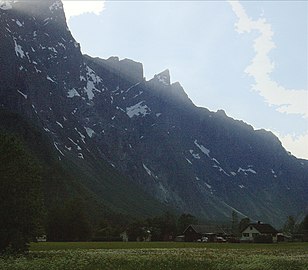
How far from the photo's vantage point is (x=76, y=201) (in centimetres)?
14625

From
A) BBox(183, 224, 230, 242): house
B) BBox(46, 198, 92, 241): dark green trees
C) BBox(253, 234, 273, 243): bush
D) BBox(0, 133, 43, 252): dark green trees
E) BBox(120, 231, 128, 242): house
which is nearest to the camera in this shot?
BBox(0, 133, 43, 252): dark green trees

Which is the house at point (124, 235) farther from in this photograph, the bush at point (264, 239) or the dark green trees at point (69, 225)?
the bush at point (264, 239)

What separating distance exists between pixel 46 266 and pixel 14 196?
65.8 ft

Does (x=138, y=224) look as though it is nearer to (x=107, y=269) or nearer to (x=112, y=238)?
(x=112, y=238)

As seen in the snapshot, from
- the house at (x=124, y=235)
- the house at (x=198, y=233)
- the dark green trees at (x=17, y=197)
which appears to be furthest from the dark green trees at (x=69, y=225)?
the dark green trees at (x=17, y=197)

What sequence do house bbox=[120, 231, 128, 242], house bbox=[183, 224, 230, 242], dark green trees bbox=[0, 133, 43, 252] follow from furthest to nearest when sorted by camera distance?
1. house bbox=[183, 224, 230, 242]
2. house bbox=[120, 231, 128, 242]
3. dark green trees bbox=[0, 133, 43, 252]

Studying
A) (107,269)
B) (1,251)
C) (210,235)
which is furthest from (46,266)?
(210,235)

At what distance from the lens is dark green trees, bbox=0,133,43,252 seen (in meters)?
51.2

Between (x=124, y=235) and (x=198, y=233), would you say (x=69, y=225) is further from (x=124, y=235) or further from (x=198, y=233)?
(x=198, y=233)

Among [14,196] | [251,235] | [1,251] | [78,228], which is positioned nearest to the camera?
[1,251]

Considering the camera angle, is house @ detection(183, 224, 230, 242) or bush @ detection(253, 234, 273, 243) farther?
house @ detection(183, 224, 230, 242)

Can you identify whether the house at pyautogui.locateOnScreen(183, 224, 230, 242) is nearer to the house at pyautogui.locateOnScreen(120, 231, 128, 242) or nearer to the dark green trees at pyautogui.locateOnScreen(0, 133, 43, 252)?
the house at pyautogui.locateOnScreen(120, 231, 128, 242)

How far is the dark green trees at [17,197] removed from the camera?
168 ft

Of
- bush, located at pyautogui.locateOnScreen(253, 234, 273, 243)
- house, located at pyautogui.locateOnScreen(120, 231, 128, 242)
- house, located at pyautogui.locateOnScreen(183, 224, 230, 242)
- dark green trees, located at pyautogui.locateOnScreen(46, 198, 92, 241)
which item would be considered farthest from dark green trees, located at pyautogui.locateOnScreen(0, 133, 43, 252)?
house, located at pyautogui.locateOnScreen(183, 224, 230, 242)
